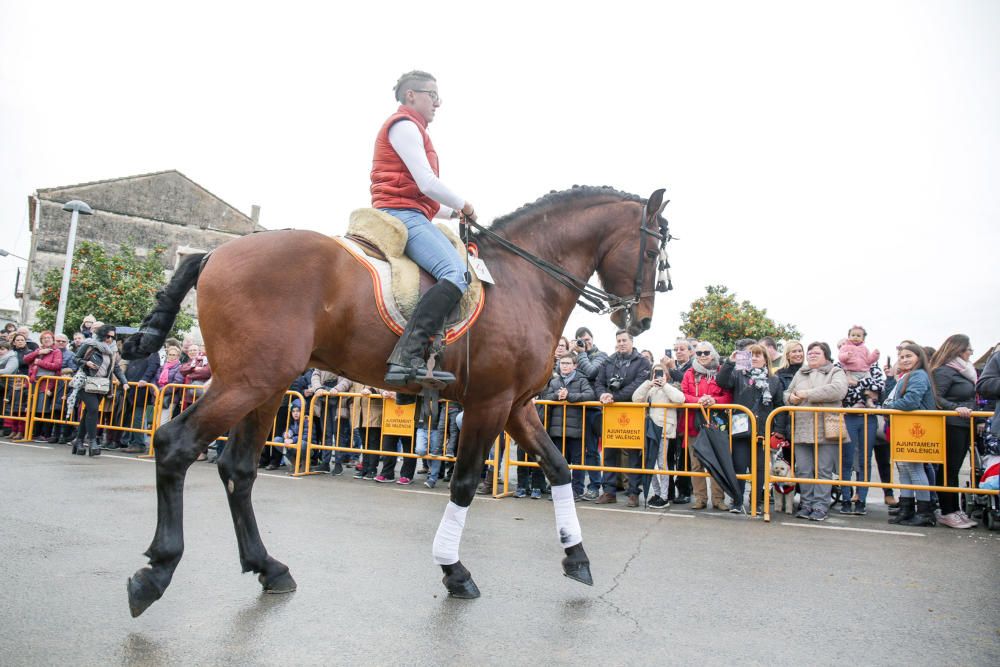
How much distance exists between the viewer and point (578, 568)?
15.8 ft

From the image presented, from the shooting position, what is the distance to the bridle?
519 centimetres

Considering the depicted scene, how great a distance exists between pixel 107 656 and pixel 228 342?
1651 millimetres

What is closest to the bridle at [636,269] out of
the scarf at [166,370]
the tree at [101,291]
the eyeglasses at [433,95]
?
the eyeglasses at [433,95]

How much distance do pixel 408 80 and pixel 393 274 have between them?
4.79 feet

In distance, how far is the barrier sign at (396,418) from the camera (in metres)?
11.1

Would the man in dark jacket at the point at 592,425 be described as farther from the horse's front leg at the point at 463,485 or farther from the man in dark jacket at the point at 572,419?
the horse's front leg at the point at 463,485

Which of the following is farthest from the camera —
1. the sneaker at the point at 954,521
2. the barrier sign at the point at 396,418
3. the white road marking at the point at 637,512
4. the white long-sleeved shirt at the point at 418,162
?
the barrier sign at the point at 396,418

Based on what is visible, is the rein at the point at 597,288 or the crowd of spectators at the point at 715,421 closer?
the rein at the point at 597,288

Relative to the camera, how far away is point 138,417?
46.1ft

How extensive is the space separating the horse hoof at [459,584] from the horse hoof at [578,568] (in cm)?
67

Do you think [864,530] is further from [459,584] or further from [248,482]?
[248,482]

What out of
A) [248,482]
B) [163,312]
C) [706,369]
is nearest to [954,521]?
[706,369]

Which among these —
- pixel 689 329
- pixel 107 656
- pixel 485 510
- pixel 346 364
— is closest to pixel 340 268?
pixel 346 364

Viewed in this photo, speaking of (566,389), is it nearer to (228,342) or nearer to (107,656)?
(228,342)
